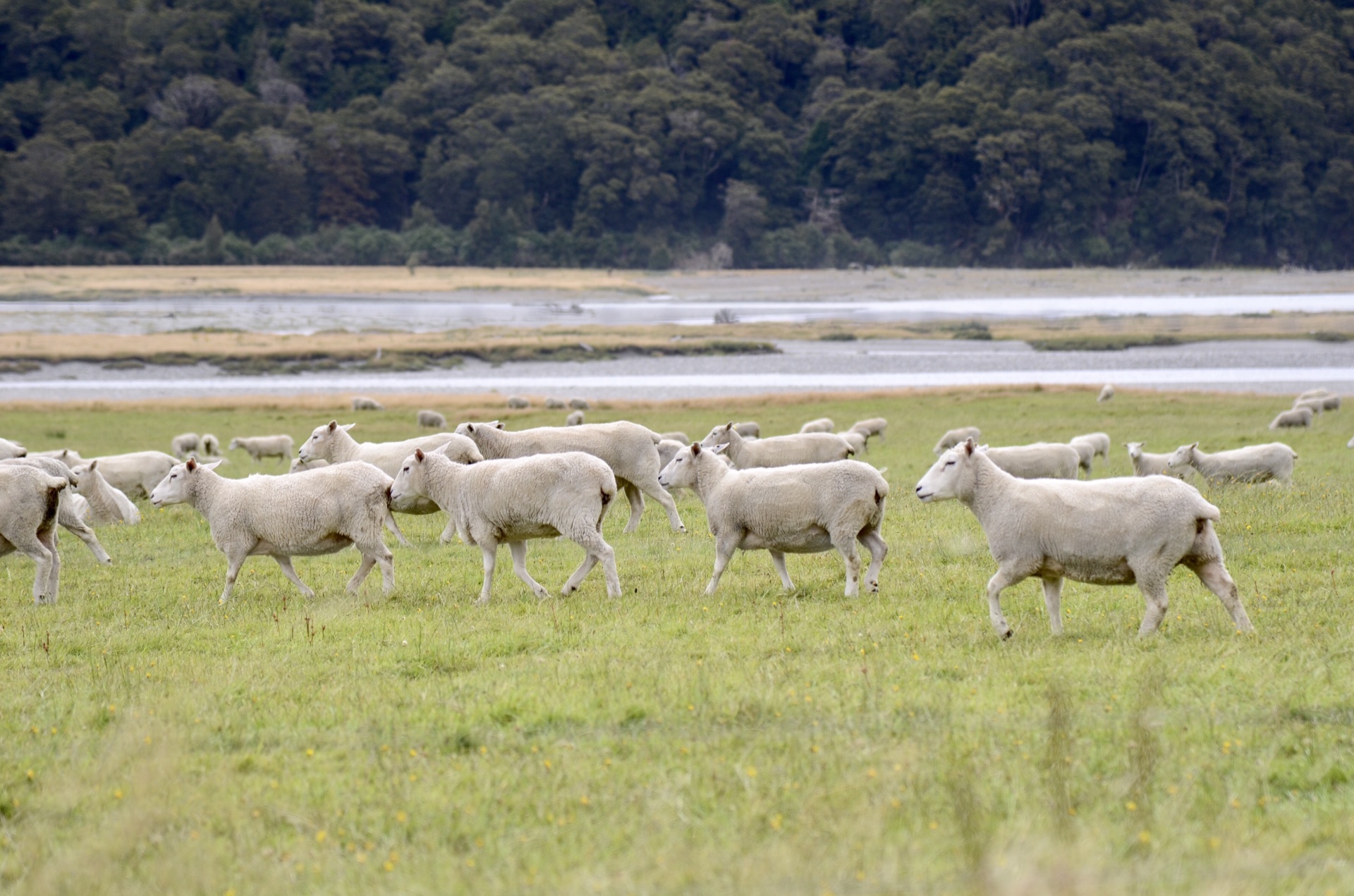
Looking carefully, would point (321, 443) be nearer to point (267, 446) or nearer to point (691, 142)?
point (267, 446)

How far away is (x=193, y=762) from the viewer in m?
7.11

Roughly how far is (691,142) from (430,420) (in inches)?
2844

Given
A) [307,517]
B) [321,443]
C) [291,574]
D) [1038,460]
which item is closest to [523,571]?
[307,517]

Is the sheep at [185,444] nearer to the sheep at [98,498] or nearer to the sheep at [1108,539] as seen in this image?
the sheep at [98,498]

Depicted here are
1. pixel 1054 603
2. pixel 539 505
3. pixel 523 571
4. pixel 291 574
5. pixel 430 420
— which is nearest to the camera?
pixel 1054 603

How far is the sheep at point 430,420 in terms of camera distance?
31.7 meters

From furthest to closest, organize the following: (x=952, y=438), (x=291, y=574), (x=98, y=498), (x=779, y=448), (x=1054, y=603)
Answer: (x=952, y=438)
(x=779, y=448)
(x=98, y=498)
(x=291, y=574)
(x=1054, y=603)

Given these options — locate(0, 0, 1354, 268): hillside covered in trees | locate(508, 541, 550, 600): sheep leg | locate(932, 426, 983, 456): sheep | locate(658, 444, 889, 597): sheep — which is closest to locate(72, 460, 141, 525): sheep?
locate(508, 541, 550, 600): sheep leg

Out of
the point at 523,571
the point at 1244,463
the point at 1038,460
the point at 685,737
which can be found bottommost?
the point at 1038,460

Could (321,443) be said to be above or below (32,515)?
below

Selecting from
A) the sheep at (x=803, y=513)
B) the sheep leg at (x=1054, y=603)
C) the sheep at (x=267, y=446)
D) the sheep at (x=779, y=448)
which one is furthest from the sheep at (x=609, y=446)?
the sheep at (x=267, y=446)

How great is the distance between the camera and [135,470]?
20.4 m

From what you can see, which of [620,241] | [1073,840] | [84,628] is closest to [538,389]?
[84,628]

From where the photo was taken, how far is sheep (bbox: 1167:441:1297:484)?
18.1m
